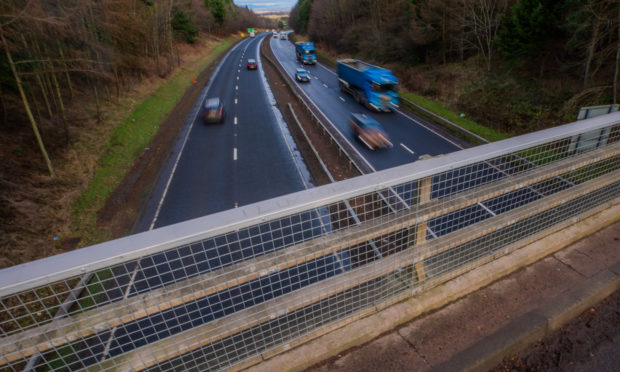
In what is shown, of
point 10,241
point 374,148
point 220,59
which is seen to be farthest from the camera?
point 220,59

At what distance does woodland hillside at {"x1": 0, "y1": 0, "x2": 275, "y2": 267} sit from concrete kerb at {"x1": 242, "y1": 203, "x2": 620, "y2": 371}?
1177 centimetres

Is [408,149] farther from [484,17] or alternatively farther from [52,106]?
[52,106]

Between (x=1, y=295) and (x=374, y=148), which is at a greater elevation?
(x=1, y=295)

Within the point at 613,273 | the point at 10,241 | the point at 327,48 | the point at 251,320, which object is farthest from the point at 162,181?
the point at 327,48

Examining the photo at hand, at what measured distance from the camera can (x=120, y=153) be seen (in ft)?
59.2

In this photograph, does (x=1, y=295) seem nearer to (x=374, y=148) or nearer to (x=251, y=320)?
(x=251, y=320)

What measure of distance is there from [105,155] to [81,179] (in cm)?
275

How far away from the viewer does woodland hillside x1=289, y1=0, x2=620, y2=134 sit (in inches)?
721

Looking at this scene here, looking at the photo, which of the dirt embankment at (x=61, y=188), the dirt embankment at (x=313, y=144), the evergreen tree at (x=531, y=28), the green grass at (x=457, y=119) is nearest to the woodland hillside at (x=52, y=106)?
the dirt embankment at (x=61, y=188)

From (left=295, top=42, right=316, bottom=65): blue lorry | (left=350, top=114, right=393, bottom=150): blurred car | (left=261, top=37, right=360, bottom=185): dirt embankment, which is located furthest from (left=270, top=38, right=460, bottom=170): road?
(left=295, top=42, right=316, bottom=65): blue lorry

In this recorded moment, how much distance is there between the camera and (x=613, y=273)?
3.14 m

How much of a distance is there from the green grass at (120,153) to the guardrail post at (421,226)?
39.8 ft

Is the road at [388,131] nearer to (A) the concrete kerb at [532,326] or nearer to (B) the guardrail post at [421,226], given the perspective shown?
(A) the concrete kerb at [532,326]

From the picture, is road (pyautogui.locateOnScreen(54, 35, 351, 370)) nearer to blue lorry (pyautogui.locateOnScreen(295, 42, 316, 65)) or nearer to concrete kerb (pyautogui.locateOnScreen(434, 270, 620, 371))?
concrete kerb (pyautogui.locateOnScreen(434, 270, 620, 371))
